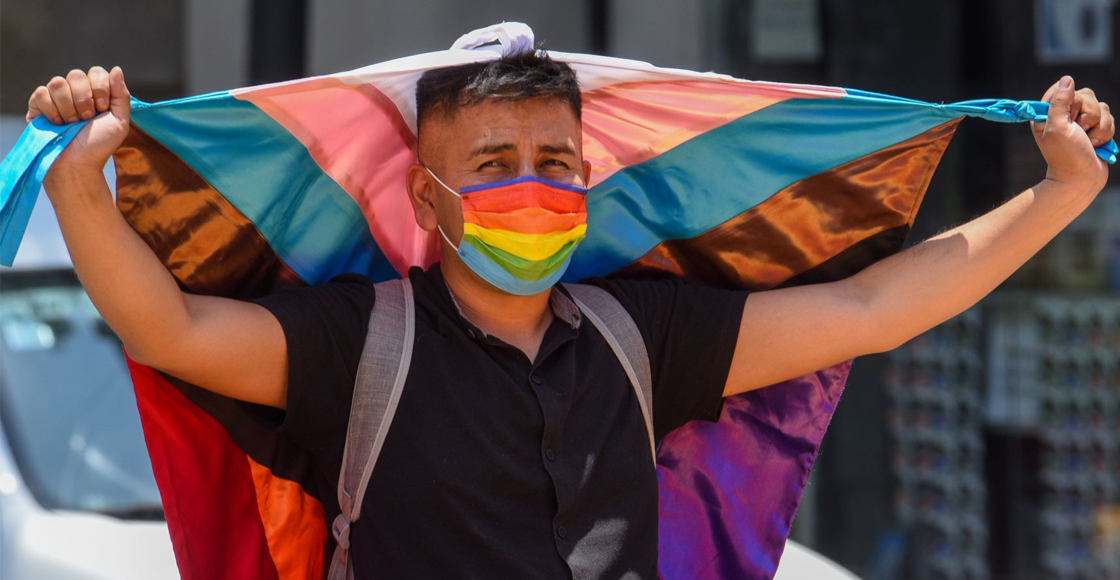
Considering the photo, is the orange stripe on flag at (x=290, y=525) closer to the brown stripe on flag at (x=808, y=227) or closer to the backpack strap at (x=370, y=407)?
the backpack strap at (x=370, y=407)

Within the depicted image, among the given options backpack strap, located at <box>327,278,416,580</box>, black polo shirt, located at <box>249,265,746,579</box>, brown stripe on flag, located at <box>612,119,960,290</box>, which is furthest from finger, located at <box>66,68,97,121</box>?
brown stripe on flag, located at <box>612,119,960,290</box>

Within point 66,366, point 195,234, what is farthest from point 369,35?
point 195,234

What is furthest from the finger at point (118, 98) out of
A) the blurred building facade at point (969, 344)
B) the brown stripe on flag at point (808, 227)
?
the blurred building facade at point (969, 344)

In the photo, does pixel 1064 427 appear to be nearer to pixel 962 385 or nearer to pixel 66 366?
pixel 962 385

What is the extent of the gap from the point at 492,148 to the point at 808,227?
31.8 inches

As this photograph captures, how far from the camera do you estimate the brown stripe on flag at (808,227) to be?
2896mm

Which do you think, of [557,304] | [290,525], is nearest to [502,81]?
[557,304]

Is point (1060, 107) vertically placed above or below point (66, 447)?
above

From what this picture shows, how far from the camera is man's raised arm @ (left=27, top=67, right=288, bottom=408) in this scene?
2100 millimetres

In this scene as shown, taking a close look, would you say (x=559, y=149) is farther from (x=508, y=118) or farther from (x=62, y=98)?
(x=62, y=98)

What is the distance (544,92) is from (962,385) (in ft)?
14.0

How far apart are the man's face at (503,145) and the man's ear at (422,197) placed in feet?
0.19

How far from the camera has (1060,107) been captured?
259cm

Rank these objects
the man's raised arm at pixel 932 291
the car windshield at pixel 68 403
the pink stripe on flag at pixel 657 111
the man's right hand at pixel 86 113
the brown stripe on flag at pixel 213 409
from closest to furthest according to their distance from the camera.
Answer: the man's right hand at pixel 86 113 → the brown stripe on flag at pixel 213 409 → the man's raised arm at pixel 932 291 → the pink stripe on flag at pixel 657 111 → the car windshield at pixel 68 403
